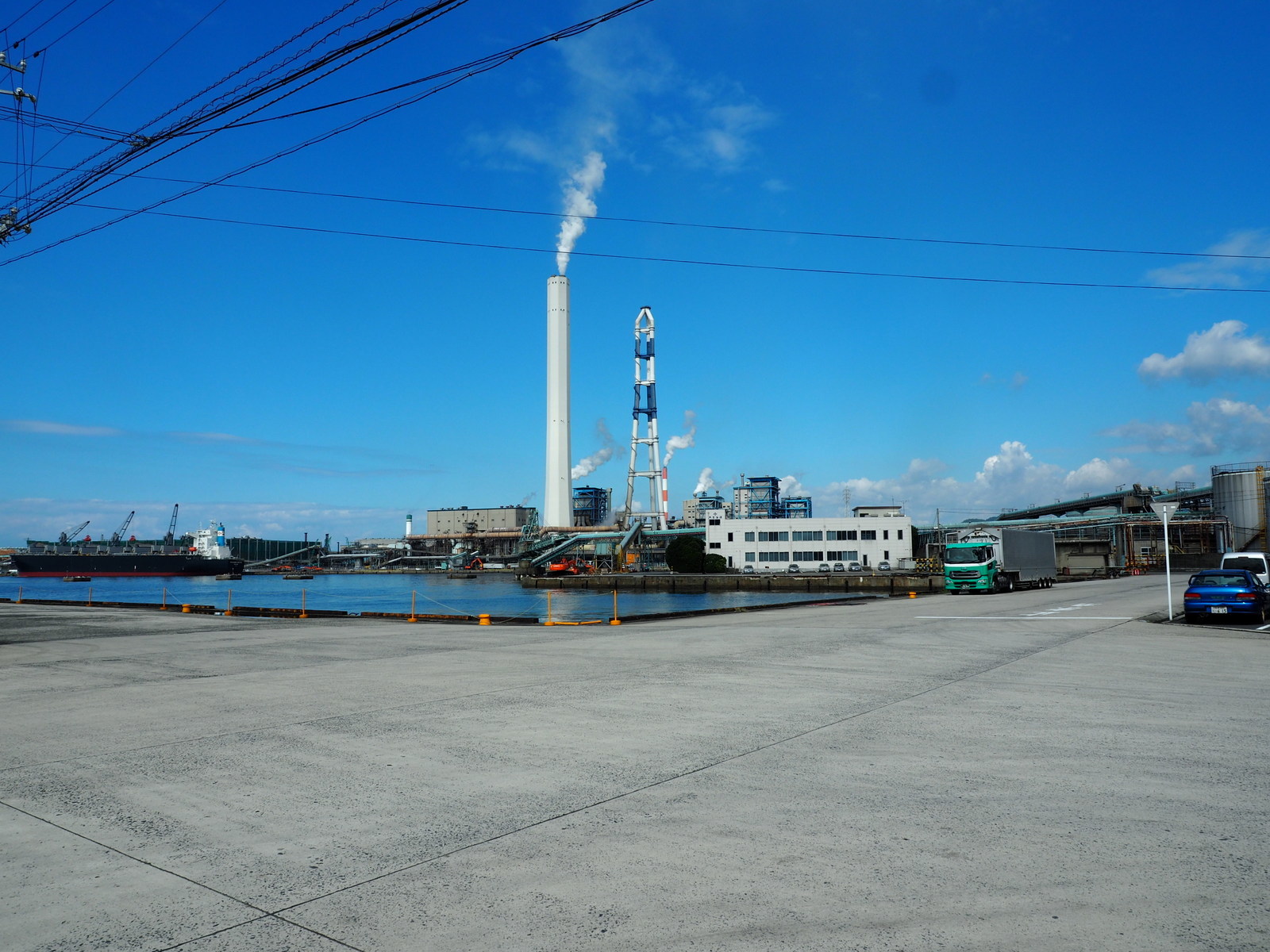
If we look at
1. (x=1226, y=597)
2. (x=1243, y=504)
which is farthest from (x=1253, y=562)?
(x=1243, y=504)

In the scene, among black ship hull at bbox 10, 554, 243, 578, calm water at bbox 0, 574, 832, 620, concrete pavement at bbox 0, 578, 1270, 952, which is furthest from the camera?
black ship hull at bbox 10, 554, 243, 578

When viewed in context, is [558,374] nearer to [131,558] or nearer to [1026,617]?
[131,558]

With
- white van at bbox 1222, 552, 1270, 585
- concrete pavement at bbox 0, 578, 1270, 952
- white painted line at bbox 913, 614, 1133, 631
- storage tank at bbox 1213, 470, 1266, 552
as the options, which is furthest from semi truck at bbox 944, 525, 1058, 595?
storage tank at bbox 1213, 470, 1266, 552

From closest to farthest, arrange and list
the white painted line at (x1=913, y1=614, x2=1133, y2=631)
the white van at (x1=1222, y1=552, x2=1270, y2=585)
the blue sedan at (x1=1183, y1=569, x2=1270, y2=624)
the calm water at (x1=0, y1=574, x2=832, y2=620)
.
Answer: the blue sedan at (x1=1183, y1=569, x2=1270, y2=624) → the white painted line at (x1=913, y1=614, x2=1133, y2=631) → the white van at (x1=1222, y1=552, x2=1270, y2=585) → the calm water at (x1=0, y1=574, x2=832, y2=620)

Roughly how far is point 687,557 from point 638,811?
347 feet

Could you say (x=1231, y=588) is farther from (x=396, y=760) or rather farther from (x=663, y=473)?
(x=663, y=473)

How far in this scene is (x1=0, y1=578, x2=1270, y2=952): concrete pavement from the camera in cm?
405

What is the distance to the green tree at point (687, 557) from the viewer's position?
362 ft

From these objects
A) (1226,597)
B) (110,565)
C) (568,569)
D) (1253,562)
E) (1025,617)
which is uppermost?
(1253,562)

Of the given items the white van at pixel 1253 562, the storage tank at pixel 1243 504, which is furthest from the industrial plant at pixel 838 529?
the white van at pixel 1253 562

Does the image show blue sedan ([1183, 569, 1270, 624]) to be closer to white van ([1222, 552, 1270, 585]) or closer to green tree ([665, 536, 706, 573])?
white van ([1222, 552, 1270, 585])

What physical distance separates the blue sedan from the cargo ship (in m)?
165

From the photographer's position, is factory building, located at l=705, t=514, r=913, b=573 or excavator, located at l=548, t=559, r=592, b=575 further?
excavator, located at l=548, t=559, r=592, b=575

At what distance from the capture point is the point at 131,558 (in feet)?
493
